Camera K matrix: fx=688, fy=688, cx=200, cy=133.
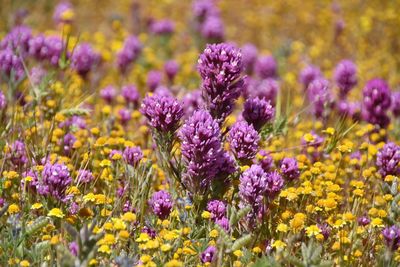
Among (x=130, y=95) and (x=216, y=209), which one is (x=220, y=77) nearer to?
(x=216, y=209)

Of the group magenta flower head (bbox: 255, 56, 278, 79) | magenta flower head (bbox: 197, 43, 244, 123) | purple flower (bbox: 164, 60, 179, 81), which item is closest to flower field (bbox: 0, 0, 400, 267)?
magenta flower head (bbox: 197, 43, 244, 123)

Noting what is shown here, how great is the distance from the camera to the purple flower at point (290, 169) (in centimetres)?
366

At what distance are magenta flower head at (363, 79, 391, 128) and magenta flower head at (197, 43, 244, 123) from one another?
1.49 metres

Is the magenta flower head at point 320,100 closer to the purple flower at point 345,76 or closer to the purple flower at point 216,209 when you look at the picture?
the purple flower at point 345,76

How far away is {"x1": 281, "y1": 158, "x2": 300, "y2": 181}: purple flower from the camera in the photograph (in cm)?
366

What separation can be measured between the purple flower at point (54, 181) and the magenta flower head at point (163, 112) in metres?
0.51

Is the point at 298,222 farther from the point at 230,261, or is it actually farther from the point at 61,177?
the point at 61,177

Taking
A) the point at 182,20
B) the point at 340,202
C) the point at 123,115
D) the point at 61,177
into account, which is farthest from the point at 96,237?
the point at 182,20

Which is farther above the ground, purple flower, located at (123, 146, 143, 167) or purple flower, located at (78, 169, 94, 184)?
purple flower, located at (123, 146, 143, 167)

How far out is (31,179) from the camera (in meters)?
3.32

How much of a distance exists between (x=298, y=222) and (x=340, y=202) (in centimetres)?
58

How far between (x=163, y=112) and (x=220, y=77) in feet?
1.13

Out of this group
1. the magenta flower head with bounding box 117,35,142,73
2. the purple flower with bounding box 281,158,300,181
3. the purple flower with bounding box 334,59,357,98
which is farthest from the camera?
the magenta flower head with bounding box 117,35,142,73

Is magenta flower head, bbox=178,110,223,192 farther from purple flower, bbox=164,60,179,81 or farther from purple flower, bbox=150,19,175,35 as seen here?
purple flower, bbox=150,19,175,35
